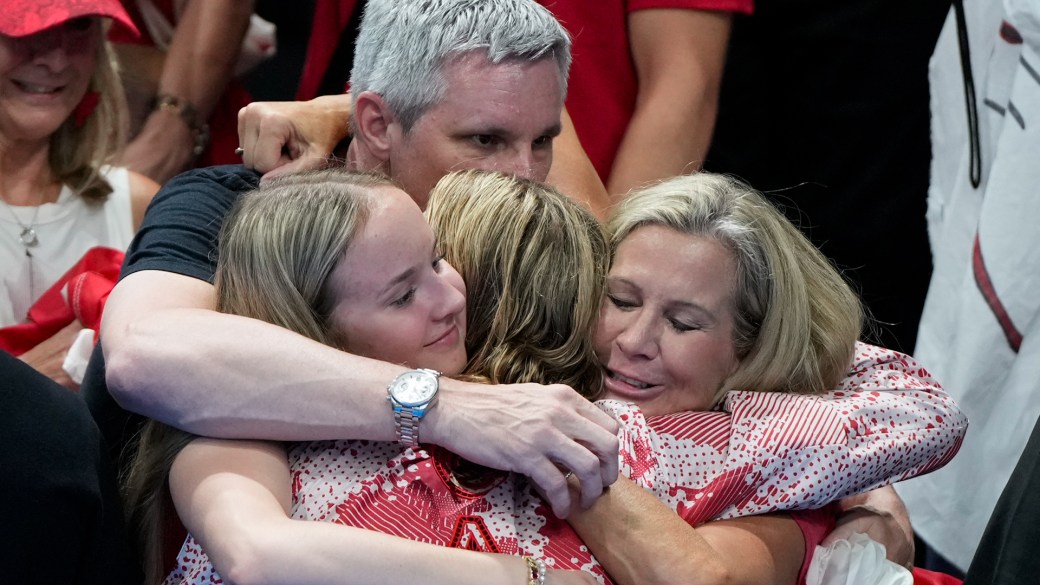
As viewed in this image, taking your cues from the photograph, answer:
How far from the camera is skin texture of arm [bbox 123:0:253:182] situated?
3246 mm

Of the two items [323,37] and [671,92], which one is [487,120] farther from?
[323,37]

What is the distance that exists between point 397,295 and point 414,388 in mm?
153

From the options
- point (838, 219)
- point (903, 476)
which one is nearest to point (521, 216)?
point (903, 476)

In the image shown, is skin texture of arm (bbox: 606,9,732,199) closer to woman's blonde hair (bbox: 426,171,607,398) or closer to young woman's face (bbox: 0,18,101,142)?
woman's blonde hair (bbox: 426,171,607,398)

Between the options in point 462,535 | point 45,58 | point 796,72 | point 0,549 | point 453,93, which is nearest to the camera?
point 0,549

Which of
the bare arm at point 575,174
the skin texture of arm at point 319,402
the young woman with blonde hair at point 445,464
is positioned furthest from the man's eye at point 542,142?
the skin texture of arm at point 319,402

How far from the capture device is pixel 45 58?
9.59 ft

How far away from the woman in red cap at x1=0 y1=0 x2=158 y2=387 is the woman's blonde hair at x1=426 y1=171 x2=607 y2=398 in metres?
1.02

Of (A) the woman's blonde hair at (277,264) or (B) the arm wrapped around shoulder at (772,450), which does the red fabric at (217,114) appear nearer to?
(A) the woman's blonde hair at (277,264)

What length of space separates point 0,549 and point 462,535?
1.83 ft

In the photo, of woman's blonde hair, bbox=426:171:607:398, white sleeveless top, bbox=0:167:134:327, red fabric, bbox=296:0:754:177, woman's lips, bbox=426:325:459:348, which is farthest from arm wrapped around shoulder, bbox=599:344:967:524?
white sleeveless top, bbox=0:167:134:327

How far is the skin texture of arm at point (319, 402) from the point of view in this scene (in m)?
1.78

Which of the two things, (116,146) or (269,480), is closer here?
(269,480)

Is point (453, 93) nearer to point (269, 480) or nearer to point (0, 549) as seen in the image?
point (269, 480)
